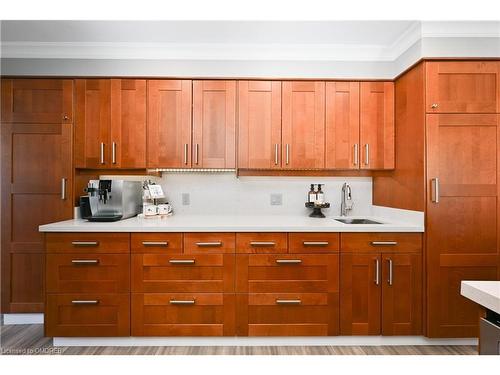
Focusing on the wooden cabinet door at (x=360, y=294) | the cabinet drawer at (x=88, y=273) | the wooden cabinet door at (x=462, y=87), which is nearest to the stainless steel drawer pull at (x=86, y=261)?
the cabinet drawer at (x=88, y=273)

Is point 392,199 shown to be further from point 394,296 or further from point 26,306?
point 26,306

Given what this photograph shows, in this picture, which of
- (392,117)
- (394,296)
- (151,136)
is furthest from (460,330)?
(151,136)

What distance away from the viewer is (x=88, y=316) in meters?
2.40

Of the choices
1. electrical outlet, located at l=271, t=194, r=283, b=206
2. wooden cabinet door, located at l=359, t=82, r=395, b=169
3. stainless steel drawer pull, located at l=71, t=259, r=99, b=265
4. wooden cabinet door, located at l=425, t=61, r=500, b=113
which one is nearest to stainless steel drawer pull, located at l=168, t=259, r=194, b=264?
stainless steel drawer pull, located at l=71, t=259, r=99, b=265

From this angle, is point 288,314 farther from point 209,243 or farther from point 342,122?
point 342,122

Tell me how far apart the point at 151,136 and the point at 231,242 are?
3.93ft

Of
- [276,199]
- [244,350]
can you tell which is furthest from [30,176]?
[244,350]

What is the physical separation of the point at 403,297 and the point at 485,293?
5.31 feet

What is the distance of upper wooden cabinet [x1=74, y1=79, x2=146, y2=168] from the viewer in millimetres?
2822

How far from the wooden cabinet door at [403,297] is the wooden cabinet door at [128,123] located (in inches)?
87.3

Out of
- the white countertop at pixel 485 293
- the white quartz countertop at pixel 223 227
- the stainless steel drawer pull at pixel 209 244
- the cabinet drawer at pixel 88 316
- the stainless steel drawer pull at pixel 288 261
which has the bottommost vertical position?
the cabinet drawer at pixel 88 316

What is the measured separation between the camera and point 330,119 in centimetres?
287

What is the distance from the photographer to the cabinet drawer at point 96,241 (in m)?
2.39

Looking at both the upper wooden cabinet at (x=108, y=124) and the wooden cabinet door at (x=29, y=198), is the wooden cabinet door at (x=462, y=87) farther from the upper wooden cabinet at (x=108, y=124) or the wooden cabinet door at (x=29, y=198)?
the wooden cabinet door at (x=29, y=198)
